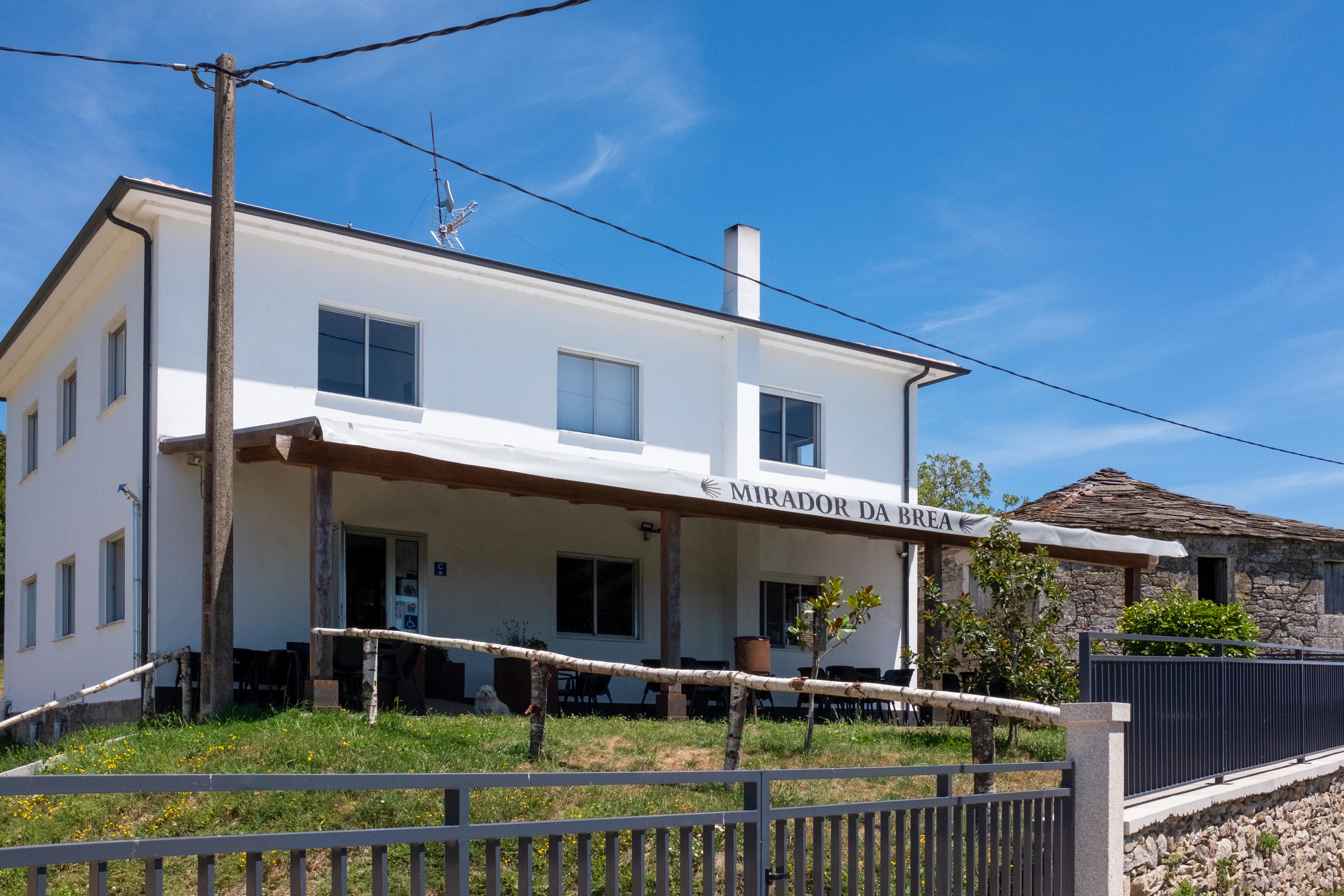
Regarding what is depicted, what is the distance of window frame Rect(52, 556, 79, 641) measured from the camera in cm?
1756

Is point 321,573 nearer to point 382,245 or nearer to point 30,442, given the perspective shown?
point 382,245

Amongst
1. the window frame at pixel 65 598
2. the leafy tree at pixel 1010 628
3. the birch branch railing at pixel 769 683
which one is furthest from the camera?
the window frame at pixel 65 598

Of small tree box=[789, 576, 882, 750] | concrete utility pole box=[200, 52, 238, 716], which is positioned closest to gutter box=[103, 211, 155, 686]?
concrete utility pole box=[200, 52, 238, 716]

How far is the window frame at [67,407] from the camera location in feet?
59.6

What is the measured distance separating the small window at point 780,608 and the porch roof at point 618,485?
2113mm

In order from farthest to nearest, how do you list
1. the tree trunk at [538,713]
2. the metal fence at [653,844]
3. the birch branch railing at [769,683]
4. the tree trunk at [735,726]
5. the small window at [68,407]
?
Result: the small window at [68,407] → the tree trunk at [538,713] → the tree trunk at [735,726] → the birch branch railing at [769,683] → the metal fence at [653,844]

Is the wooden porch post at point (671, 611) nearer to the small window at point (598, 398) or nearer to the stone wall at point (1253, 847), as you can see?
the small window at point (598, 398)

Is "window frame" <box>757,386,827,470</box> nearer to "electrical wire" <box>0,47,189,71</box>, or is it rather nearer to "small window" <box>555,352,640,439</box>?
"small window" <box>555,352,640,439</box>

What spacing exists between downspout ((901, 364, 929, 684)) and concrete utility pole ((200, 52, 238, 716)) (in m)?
12.0

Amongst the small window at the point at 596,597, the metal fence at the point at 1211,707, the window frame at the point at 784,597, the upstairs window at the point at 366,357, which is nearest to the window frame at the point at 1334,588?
the window frame at the point at 784,597

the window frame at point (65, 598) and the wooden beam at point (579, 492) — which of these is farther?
the window frame at point (65, 598)

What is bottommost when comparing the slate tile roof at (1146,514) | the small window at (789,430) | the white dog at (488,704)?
the white dog at (488,704)

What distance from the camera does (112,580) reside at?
1608cm

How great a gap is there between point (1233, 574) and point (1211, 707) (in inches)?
581
